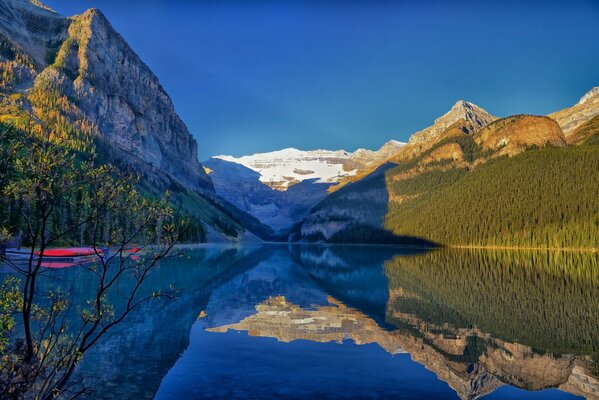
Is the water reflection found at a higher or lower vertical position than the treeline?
lower

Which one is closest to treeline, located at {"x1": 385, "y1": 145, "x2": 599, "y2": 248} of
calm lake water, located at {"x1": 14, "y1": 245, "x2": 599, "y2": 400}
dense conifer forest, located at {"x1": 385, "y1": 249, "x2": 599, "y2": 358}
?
dense conifer forest, located at {"x1": 385, "y1": 249, "x2": 599, "y2": 358}

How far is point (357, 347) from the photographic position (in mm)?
24219

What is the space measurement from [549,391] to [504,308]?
61.4ft

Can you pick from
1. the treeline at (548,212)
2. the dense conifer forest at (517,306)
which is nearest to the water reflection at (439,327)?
the dense conifer forest at (517,306)

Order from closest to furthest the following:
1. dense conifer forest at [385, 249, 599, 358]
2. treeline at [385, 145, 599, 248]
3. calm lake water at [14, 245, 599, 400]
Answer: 1. calm lake water at [14, 245, 599, 400]
2. dense conifer forest at [385, 249, 599, 358]
3. treeline at [385, 145, 599, 248]

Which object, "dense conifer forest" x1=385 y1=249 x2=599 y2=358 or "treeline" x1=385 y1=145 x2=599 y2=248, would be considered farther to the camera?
"treeline" x1=385 y1=145 x2=599 y2=248

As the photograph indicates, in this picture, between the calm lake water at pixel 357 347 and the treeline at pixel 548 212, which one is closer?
the calm lake water at pixel 357 347

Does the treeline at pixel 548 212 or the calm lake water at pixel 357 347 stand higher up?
the treeline at pixel 548 212

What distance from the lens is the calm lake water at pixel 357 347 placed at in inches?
687

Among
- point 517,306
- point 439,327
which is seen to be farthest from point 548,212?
point 439,327

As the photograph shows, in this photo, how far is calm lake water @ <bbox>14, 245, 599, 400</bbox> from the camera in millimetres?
17438

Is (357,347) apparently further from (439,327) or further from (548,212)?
(548,212)

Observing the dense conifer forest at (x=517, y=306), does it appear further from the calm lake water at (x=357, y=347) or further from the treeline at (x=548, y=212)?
the treeline at (x=548, y=212)

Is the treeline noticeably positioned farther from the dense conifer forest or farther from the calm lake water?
the calm lake water
